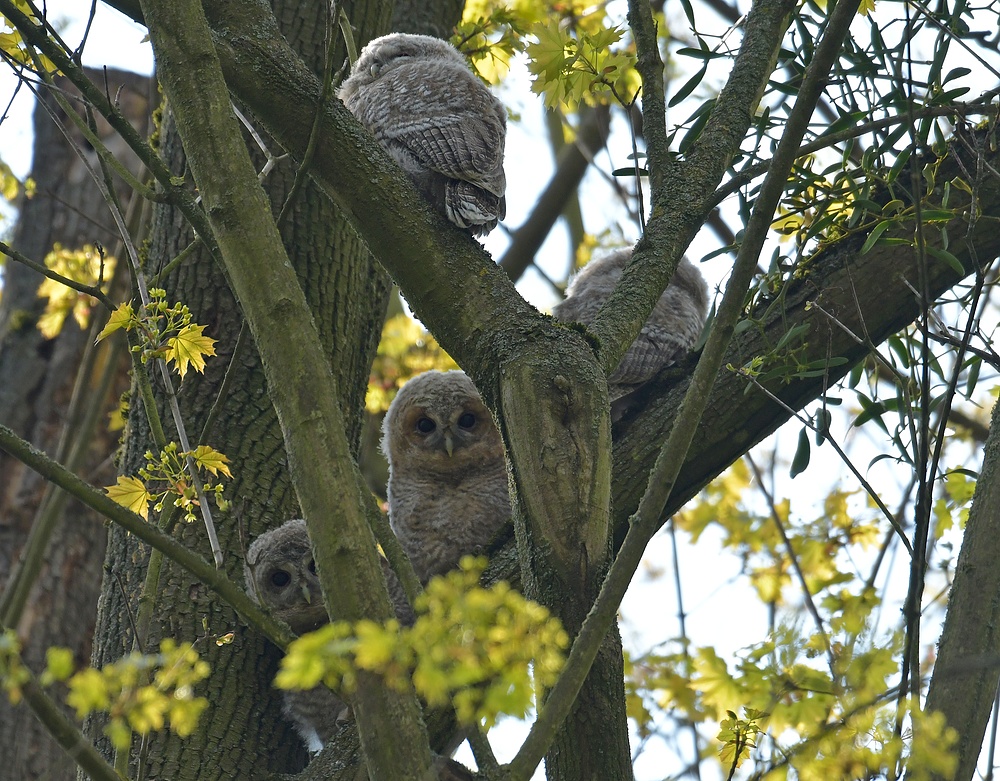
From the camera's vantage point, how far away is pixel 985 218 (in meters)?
3.04

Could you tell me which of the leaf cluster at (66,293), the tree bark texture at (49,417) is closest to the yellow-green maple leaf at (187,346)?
the tree bark texture at (49,417)

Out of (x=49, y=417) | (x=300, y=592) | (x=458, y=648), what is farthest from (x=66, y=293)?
(x=458, y=648)

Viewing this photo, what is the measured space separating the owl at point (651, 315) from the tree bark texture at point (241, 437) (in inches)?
36.0

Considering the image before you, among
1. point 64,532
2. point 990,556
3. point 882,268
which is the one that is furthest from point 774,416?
point 64,532

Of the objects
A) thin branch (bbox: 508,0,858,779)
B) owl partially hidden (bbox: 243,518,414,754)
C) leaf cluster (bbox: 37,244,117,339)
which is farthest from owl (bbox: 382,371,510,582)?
thin branch (bbox: 508,0,858,779)

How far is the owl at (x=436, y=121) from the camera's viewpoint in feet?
10.1

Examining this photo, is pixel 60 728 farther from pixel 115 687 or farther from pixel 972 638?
pixel 972 638

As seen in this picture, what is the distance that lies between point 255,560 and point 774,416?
5.79 feet

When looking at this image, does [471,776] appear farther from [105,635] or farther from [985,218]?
[985,218]

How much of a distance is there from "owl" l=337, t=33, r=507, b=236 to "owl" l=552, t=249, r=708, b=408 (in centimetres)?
90

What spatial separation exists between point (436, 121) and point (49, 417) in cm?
404

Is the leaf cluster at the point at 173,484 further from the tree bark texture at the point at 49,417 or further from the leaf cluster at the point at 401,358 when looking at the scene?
the leaf cluster at the point at 401,358

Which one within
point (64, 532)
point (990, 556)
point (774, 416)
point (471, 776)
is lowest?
point (471, 776)

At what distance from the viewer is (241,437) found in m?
3.61
